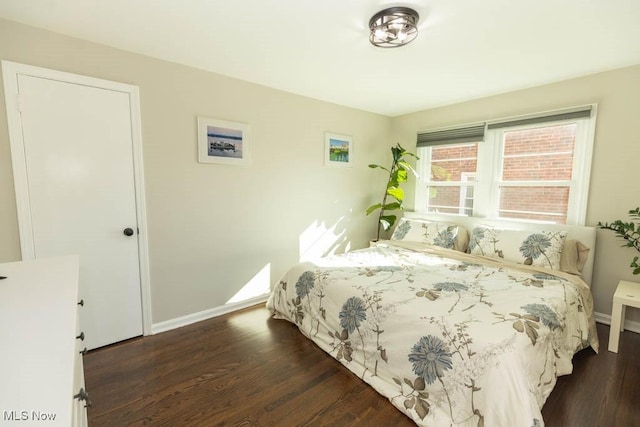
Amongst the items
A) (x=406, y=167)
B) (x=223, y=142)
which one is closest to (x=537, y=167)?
(x=406, y=167)

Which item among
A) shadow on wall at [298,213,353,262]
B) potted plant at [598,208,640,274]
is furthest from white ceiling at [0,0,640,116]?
shadow on wall at [298,213,353,262]

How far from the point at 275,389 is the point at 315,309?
2.22ft

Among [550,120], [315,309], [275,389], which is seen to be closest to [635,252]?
[550,120]

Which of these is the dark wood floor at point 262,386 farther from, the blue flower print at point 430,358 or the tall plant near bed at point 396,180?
the tall plant near bed at point 396,180

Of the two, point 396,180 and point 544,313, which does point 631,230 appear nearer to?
point 544,313

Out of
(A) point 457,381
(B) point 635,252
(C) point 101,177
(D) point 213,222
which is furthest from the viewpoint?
(D) point 213,222

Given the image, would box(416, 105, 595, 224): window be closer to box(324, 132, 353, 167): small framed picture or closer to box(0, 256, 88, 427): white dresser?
box(324, 132, 353, 167): small framed picture

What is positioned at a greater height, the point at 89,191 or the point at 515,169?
the point at 515,169

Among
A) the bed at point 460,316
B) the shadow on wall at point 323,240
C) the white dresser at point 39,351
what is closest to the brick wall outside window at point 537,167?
the bed at point 460,316

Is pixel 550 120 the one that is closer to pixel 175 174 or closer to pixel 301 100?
pixel 301 100

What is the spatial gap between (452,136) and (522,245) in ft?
5.12

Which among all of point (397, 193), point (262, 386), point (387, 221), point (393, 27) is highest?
point (393, 27)

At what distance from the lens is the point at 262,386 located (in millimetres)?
1900

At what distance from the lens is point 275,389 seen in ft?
6.15
